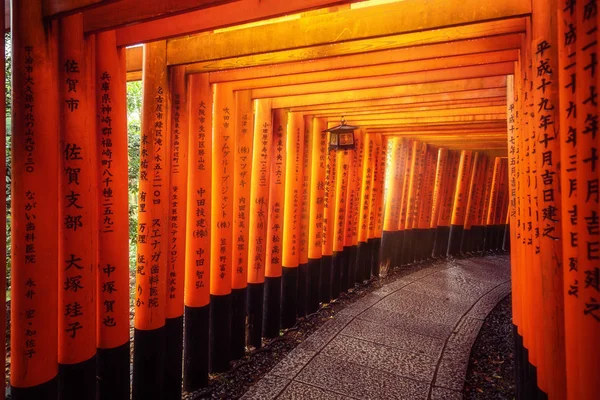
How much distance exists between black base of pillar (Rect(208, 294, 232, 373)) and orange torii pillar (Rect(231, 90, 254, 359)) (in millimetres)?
333

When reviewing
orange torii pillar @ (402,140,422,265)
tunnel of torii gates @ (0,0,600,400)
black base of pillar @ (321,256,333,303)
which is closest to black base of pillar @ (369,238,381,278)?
orange torii pillar @ (402,140,422,265)

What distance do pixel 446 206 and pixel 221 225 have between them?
12.0 metres

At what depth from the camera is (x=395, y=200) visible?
12617mm

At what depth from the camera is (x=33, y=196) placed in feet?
9.73

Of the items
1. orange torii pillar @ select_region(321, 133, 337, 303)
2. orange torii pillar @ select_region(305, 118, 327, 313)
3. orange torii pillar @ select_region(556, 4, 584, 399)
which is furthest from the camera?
orange torii pillar @ select_region(321, 133, 337, 303)

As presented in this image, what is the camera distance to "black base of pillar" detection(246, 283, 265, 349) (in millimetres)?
6730

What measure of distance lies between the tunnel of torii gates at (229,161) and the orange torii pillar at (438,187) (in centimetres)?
669

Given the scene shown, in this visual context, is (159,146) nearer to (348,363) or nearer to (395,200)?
(348,363)

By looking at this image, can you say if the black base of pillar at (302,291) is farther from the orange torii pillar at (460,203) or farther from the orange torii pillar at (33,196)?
the orange torii pillar at (460,203)

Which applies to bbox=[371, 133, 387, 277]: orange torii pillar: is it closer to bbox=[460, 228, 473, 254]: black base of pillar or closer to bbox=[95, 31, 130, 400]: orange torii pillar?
bbox=[460, 228, 473, 254]: black base of pillar

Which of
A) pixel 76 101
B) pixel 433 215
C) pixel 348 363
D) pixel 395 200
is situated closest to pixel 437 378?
pixel 348 363

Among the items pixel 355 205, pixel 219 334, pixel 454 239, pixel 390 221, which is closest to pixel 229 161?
pixel 219 334

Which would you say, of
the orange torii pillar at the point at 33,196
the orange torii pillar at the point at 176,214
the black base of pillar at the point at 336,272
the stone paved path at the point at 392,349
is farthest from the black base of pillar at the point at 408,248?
the orange torii pillar at the point at 33,196

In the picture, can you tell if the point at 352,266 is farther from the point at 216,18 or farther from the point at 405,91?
the point at 216,18
